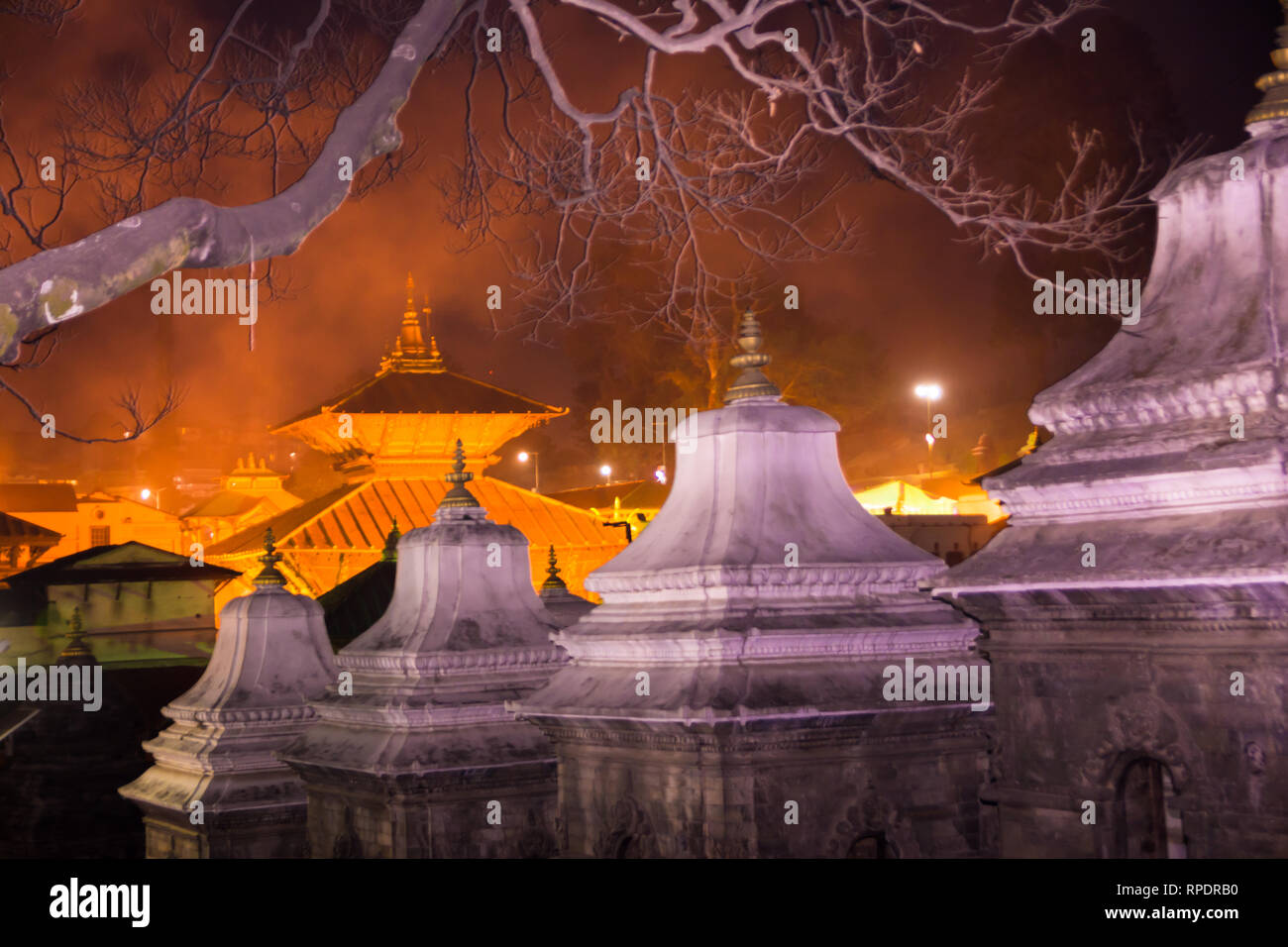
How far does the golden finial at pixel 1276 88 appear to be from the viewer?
1231 centimetres

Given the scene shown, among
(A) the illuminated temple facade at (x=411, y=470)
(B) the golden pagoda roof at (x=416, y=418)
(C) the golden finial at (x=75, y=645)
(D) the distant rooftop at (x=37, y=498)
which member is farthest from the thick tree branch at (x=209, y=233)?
(D) the distant rooftop at (x=37, y=498)

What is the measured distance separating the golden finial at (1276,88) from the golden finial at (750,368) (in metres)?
4.81

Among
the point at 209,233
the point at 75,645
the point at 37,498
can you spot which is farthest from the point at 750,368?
the point at 37,498

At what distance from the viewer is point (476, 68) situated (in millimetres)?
15398

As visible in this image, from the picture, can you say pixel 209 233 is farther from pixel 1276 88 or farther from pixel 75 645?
pixel 75 645

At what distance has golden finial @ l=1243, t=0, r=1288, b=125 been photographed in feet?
40.4

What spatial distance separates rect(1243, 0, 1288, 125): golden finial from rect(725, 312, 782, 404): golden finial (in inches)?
189

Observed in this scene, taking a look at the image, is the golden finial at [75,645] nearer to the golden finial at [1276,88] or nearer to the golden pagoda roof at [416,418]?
the golden pagoda roof at [416,418]

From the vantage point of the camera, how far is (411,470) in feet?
133

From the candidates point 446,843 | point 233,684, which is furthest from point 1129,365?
point 233,684

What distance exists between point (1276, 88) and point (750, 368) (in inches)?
207

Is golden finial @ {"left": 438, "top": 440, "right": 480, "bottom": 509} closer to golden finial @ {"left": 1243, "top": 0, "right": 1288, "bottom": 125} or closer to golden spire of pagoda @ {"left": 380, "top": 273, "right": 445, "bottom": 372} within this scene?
golden finial @ {"left": 1243, "top": 0, "right": 1288, "bottom": 125}

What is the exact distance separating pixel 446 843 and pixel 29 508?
64.3 meters
